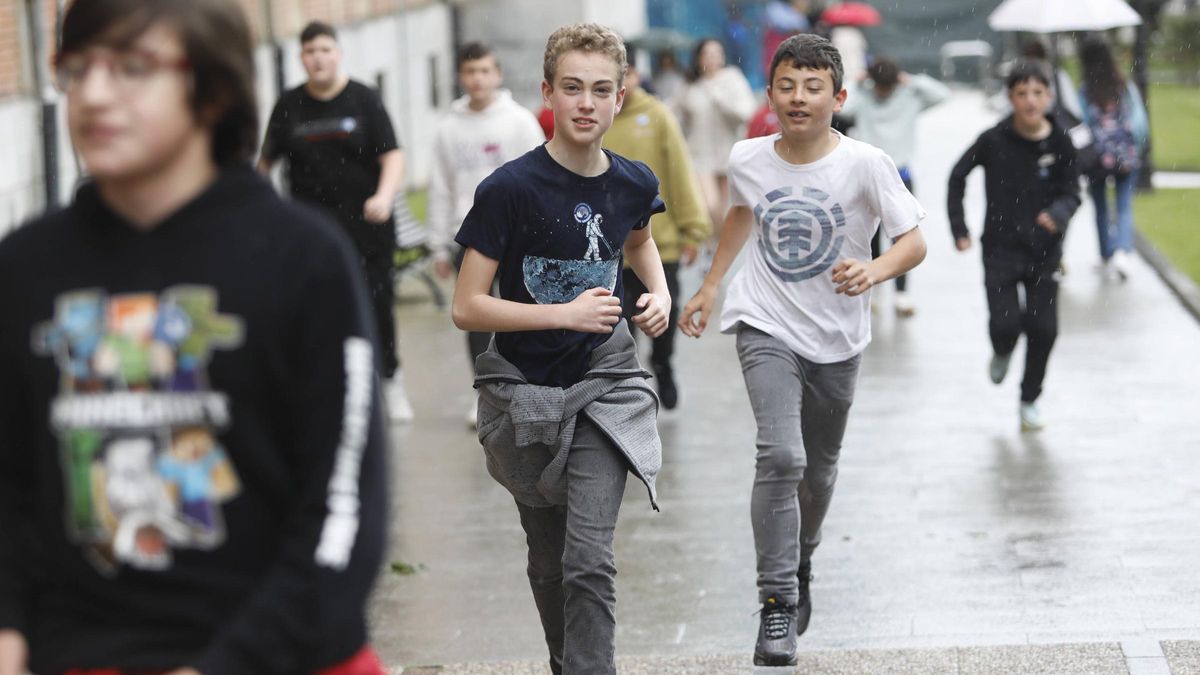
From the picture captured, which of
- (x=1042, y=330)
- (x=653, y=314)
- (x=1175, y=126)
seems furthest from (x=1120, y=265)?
(x=1175, y=126)

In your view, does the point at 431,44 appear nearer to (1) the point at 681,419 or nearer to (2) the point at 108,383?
(1) the point at 681,419

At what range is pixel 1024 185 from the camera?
31.0 feet

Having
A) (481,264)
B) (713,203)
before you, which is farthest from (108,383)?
(713,203)

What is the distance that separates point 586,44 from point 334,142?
4.34 meters

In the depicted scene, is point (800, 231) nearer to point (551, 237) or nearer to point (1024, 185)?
point (551, 237)

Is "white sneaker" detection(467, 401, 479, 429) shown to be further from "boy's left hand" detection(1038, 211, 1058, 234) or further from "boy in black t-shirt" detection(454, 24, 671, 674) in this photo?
"boy in black t-shirt" detection(454, 24, 671, 674)

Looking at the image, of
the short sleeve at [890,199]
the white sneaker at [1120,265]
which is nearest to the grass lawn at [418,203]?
the white sneaker at [1120,265]

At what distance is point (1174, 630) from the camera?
601 centimetres

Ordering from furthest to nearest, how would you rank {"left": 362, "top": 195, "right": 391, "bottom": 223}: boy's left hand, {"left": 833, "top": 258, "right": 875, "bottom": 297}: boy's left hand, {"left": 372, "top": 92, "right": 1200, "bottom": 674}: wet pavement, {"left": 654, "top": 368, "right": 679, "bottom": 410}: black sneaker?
{"left": 654, "top": 368, "right": 679, "bottom": 410}: black sneaker
{"left": 362, "top": 195, "right": 391, "bottom": 223}: boy's left hand
{"left": 372, "top": 92, "right": 1200, "bottom": 674}: wet pavement
{"left": 833, "top": 258, "right": 875, "bottom": 297}: boy's left hand

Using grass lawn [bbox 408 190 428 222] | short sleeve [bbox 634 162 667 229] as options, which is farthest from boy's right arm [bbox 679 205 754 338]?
grass lawn [bbox 408 190 428 222]

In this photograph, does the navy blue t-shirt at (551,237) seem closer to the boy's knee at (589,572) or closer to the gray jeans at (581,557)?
the gray jeans at (581,557)

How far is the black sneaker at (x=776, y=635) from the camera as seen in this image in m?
5.56

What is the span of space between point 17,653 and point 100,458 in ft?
0.93

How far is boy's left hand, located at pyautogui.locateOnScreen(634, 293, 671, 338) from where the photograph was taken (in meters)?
5.06
